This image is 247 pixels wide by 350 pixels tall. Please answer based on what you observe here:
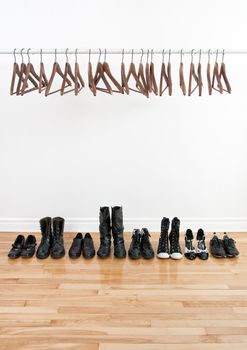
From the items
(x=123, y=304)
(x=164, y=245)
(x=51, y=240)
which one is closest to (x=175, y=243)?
(x=164, y=245)

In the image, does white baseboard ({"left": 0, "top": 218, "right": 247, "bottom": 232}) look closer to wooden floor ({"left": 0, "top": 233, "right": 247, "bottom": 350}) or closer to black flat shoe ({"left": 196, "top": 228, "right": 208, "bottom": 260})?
black flat shoe ({"left": 196, "top": 228, "right": 208, "bottom": 260})

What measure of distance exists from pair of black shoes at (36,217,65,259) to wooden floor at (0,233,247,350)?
2.7 inches

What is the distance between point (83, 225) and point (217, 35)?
210 cm

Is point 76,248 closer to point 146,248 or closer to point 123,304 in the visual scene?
point 146,248

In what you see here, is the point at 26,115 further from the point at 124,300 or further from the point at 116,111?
the point at 124,300

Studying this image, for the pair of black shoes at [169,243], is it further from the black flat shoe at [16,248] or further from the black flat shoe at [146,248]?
the black flat shoe at [16,248]

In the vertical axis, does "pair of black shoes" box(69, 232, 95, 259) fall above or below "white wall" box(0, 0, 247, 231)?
below

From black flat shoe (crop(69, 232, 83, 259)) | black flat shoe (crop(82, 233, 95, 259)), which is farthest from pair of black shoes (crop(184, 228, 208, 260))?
black flat shoe (crop(69, 232, 83, 259))

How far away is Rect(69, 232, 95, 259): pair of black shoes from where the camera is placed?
286cm

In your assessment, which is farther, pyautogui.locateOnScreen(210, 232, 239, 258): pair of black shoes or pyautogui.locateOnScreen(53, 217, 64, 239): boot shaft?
pyautogui.locateOnScreen(53, 217, 64, 239): boot shaft

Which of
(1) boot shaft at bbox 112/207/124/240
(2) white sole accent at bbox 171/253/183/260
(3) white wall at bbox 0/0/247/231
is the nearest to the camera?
(2) white sole accent at bbox 171/253/183/260

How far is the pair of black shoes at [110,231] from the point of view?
9.53 feet

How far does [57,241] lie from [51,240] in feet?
0.25

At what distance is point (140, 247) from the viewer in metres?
2.94
